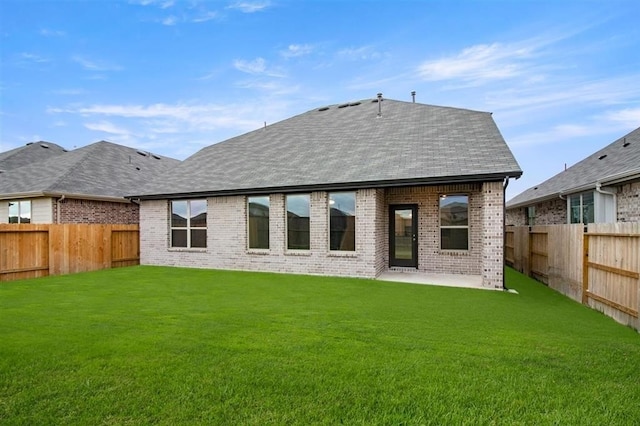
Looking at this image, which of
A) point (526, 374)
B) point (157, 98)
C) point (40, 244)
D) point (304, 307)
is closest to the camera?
point (526, 374)

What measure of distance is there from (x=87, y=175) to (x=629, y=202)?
70.1 feet

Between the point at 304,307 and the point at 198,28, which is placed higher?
the point at 198,28

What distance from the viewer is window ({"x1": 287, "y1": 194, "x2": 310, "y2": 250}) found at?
11.2 metres

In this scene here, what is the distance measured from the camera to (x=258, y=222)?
11914mm

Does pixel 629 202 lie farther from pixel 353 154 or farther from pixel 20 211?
pixel 20 211

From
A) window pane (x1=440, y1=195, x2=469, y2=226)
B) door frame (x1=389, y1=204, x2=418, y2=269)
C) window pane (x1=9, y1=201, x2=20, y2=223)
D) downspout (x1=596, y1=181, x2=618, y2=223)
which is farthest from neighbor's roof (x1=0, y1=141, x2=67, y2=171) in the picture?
downspout (x1=596, y1=181, x2=618, y2=223)

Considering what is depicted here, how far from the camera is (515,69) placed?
14.0 meters

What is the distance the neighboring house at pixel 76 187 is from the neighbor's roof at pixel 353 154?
3.83 m

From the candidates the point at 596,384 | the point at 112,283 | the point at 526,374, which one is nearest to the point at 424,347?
the point at 526,374

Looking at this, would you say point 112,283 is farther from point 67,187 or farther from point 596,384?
point 596,384

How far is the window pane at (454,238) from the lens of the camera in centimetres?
1085

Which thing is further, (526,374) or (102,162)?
(102,162)

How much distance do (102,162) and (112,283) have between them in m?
11.9

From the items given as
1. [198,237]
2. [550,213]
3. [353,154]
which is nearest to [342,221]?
[353,154]
